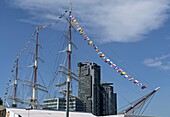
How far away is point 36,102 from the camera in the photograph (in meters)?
120

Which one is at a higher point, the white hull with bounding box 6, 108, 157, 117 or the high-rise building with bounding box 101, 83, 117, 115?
the high-rise building with bounding box 101, 83, 117, 115

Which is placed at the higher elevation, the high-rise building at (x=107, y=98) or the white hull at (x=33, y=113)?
the high-rise building at (x=107, y=98)

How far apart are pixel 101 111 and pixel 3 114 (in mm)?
84549

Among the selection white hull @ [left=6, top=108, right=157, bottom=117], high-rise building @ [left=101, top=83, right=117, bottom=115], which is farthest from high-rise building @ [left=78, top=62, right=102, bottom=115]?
white hull @ [left=6, top=108, right=157, bottom=117]

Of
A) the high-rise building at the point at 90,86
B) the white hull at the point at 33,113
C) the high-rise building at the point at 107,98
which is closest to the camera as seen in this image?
the white hull at the point at 33,113

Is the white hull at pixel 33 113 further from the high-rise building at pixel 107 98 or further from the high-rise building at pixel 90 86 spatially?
the high-rise building at pixel 107 98

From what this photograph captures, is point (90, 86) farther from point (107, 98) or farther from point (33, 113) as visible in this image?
point (33, 113)

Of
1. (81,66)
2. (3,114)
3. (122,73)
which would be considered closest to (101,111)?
(81,66)

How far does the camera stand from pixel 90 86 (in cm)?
15812

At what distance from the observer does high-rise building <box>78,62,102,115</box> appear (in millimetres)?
137512

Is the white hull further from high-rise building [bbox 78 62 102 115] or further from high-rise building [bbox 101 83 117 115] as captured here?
high-rise building [bbox 101 83 117 115]

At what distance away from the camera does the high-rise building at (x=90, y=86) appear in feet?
451

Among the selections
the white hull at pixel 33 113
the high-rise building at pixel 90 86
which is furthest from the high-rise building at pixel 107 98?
the white hull at pixel 33 113

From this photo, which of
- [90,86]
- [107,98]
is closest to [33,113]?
[90,86]
